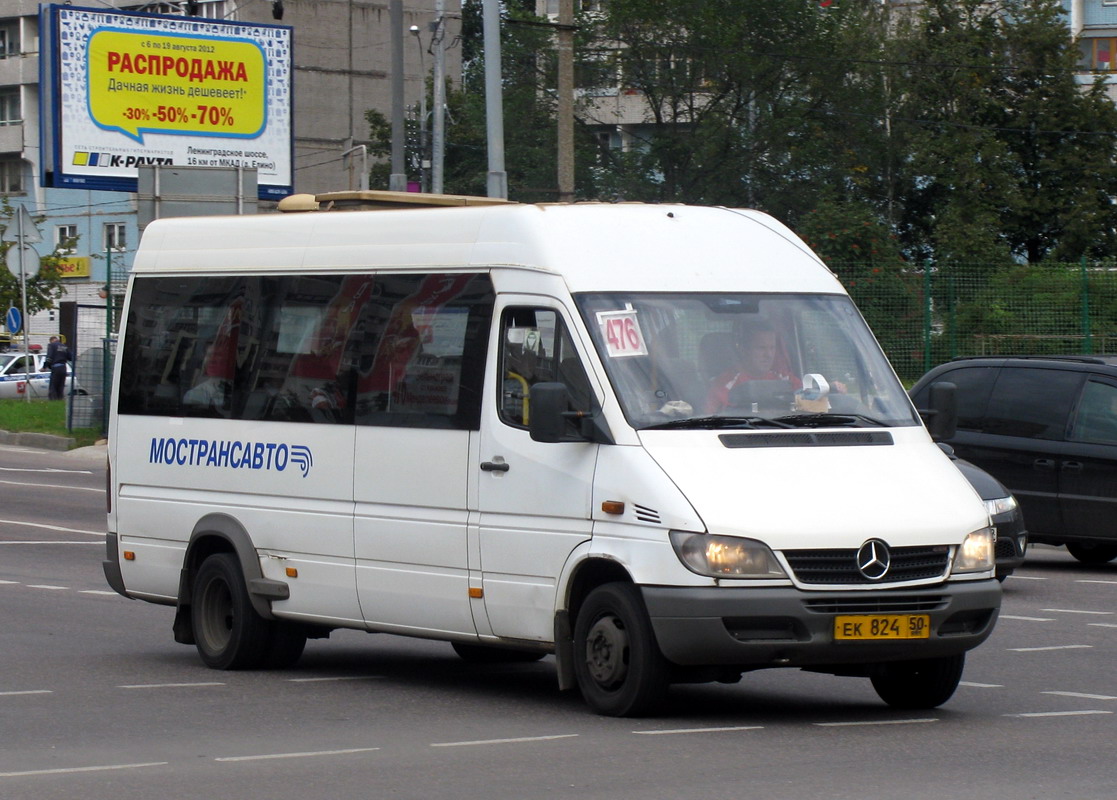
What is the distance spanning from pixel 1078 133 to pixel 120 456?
43461 mm

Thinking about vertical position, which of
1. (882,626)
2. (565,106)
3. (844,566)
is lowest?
(882,626)

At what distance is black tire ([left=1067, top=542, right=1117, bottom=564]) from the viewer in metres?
17.1

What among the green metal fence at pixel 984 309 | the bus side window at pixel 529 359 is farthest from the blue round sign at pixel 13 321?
the bus side window at pixel 529 359

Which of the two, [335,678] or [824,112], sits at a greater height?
[824,112]

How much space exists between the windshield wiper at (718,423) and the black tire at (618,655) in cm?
74

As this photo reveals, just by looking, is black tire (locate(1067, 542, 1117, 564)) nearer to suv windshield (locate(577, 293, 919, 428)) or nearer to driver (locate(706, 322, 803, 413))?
suv windshield (locate(577, 293, 919, 428))

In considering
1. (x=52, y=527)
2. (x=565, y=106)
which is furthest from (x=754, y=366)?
(x=565, y=106)

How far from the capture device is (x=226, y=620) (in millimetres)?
11266

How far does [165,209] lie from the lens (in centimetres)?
2977

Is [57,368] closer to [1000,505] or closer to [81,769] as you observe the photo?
[1000,505]

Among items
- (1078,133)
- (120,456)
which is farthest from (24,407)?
(120,456)

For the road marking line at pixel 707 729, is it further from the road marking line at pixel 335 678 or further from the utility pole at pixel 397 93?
the utility pole at pixel 397 93

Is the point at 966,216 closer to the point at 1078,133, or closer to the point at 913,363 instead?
the point at 1078,133

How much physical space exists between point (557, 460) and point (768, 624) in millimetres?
1314
